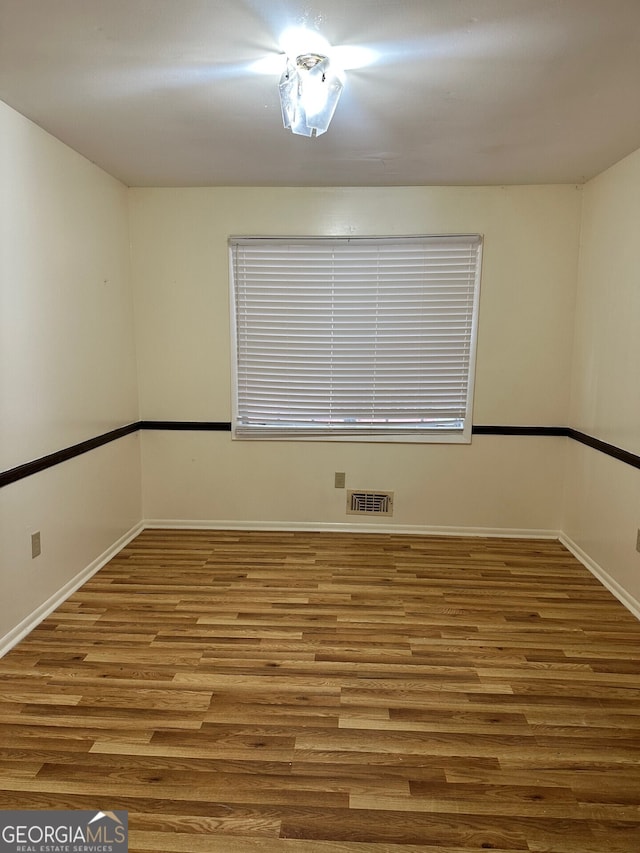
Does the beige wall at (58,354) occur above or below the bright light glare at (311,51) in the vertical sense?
below

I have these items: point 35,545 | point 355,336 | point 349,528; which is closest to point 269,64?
point 355,336

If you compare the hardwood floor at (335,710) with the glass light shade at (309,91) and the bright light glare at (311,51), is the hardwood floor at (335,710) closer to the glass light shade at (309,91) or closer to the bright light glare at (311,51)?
the glass light shade at (309,91)

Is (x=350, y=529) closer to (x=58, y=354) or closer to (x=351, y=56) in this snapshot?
(x=58, y=354)

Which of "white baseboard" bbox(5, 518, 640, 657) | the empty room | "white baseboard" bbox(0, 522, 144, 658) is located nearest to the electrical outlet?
the empty room

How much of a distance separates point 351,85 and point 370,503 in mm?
2723

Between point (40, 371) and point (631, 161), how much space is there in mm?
3359

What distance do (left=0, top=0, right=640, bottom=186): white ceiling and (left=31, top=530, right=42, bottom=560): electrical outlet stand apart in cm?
201

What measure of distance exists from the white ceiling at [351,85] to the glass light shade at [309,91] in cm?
12

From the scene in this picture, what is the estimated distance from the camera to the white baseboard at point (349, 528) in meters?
4.08

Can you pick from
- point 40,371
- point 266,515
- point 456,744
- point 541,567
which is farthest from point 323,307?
point 456,744

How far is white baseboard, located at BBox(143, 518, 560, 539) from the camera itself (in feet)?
13.4

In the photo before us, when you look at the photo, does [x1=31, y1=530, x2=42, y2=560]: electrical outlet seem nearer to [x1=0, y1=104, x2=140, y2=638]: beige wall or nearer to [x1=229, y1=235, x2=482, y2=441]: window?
[x1=0, y1=104, x2=140, y2=638]: beige wall

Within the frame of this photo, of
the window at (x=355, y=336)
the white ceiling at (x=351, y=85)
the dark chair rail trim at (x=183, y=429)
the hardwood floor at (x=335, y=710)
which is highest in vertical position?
the white ceiling at (x=351, y=85)

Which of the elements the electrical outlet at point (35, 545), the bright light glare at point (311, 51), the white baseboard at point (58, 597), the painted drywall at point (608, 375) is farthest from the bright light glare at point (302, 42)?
the white baseboard at point (58, 597)
